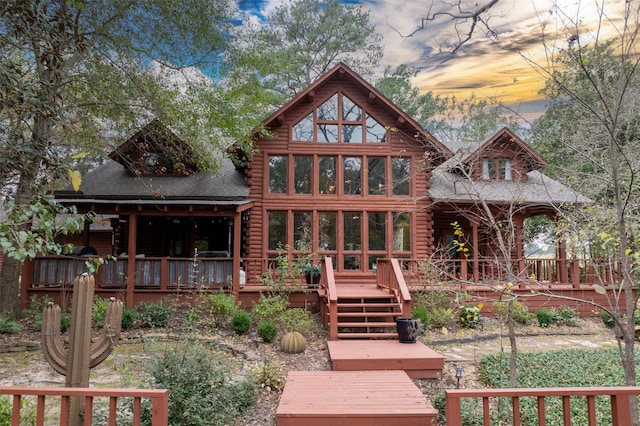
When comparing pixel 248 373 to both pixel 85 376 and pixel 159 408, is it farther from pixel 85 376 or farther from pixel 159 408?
pixel 159 408

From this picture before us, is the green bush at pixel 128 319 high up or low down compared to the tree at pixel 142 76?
down

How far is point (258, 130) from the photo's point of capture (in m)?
12.8

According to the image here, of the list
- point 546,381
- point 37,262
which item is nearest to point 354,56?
point 37,262

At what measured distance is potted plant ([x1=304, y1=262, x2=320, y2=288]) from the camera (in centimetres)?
1243

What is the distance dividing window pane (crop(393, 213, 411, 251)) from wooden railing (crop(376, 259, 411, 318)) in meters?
2.51

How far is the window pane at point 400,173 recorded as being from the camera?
1411 cm

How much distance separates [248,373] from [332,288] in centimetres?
308

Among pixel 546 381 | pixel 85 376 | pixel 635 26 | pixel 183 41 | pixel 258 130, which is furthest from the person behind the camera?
pixel 258 130

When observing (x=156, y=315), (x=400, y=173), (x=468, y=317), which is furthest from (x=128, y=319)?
(x=400, y=173)

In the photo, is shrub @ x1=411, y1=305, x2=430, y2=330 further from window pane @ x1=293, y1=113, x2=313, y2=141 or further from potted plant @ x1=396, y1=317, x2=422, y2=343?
window pane @ x1=293, y1=113, x2=313, y2=141

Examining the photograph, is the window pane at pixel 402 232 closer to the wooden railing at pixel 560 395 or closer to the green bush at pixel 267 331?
the green bush at pixel 267 331

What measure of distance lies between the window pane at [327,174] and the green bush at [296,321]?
16.5ft

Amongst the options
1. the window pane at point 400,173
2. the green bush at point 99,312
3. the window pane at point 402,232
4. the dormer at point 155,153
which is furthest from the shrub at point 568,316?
the green bush at point 99,312

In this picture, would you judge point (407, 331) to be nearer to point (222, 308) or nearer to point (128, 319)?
point (222, 308)
